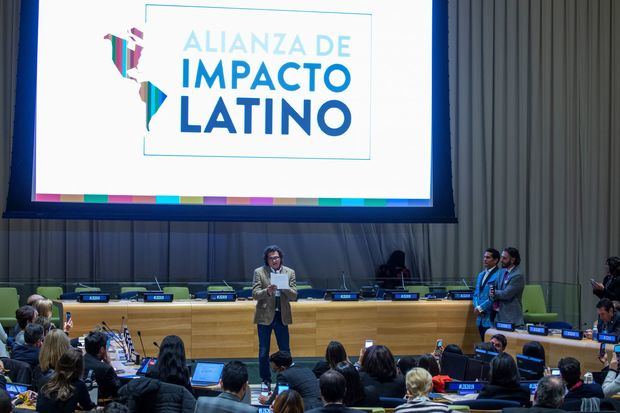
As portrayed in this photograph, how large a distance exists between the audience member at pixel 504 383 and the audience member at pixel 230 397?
1.67 meters

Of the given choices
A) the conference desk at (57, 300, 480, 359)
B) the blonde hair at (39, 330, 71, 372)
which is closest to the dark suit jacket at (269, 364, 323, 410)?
the blonde hair at (39, 330, 71, 372)

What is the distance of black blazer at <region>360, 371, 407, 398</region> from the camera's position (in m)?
6.04

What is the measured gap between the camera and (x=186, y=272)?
575 inches

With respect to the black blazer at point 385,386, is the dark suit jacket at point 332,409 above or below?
above

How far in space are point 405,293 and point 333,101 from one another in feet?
9.29

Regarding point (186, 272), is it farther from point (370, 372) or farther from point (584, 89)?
point (370, 372)

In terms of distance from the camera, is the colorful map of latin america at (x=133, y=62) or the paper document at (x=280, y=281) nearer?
the paper document at (x=280, y=281)

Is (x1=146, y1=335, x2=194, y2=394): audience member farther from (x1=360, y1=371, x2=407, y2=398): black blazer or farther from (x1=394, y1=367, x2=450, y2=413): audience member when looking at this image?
(x1=394, y1=367, x2=450, y2=413): audience member

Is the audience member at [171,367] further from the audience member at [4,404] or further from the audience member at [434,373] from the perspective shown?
the audience member at [434,373]

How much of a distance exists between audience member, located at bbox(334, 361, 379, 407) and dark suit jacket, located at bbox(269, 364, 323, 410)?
0.86ft

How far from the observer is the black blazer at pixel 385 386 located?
6035 mm

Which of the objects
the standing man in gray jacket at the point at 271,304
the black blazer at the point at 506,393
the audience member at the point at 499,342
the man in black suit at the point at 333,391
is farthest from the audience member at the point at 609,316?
the man in black suit at the point at 333,391

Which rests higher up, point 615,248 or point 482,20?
point 482,20

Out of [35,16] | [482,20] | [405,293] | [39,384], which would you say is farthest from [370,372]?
[482,20]
